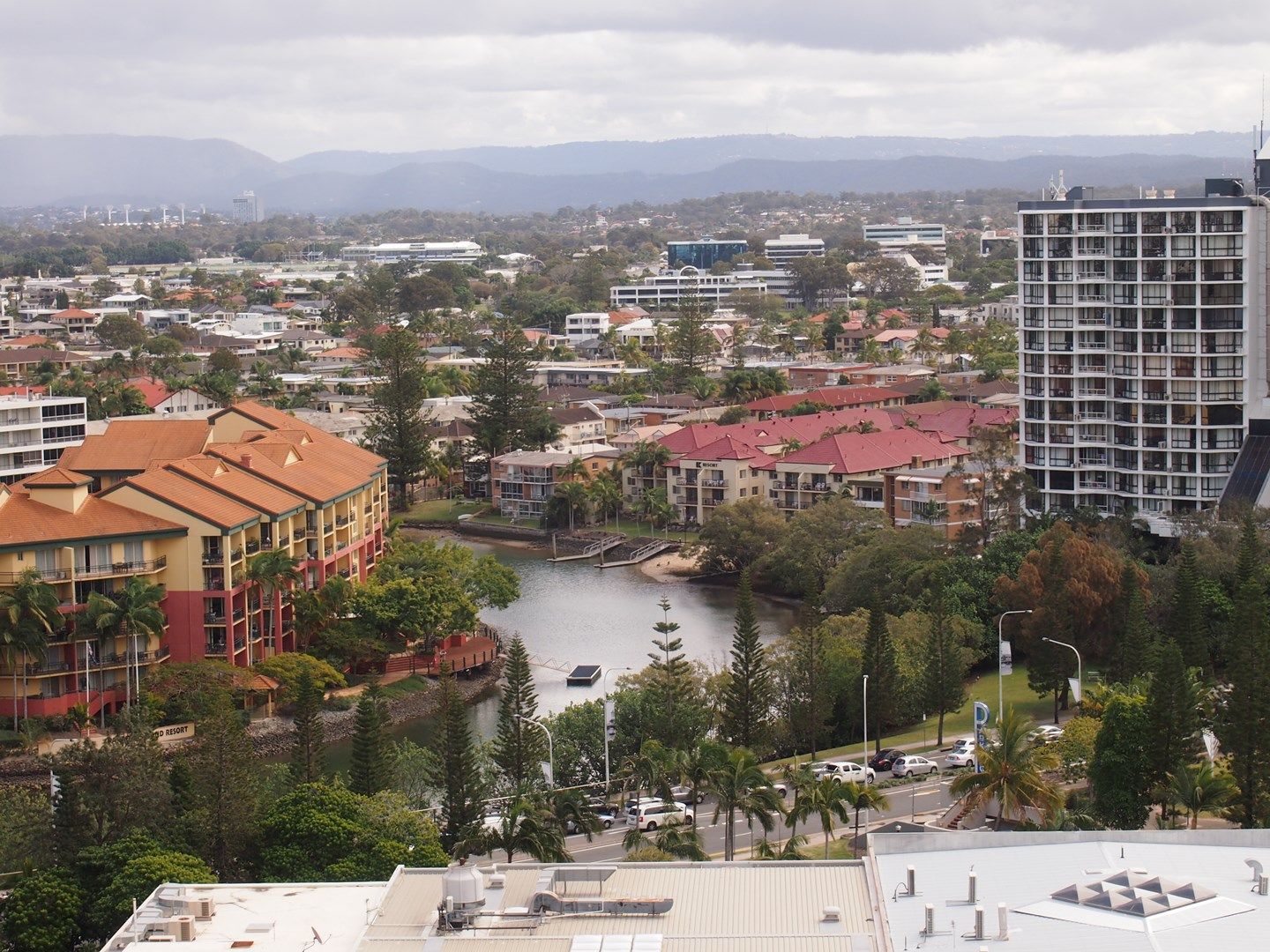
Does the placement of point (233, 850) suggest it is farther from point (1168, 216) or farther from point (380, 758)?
point (1168, 216)

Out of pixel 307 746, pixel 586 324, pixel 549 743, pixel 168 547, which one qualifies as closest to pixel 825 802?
pixel 549 743

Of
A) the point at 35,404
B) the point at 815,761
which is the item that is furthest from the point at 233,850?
the point at 35,404

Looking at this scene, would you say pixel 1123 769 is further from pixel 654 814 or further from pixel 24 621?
pixel 24 621

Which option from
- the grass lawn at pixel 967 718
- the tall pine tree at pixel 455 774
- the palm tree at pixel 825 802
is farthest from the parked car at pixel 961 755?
the tall pine tree at pixel 455 774

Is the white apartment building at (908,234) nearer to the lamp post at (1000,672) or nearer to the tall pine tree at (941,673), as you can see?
the lamp post at (1000,672)

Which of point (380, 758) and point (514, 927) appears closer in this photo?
point (514, 927)

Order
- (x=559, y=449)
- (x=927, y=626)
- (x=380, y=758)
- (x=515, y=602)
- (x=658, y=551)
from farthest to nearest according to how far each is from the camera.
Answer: (x=559, y=449) → (x=658, y=551) → (x=515, y=602) → (x=927, y=626) → (x=380, y=758)

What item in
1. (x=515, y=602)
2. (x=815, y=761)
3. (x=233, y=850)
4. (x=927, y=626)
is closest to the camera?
(x=233, y=850)
